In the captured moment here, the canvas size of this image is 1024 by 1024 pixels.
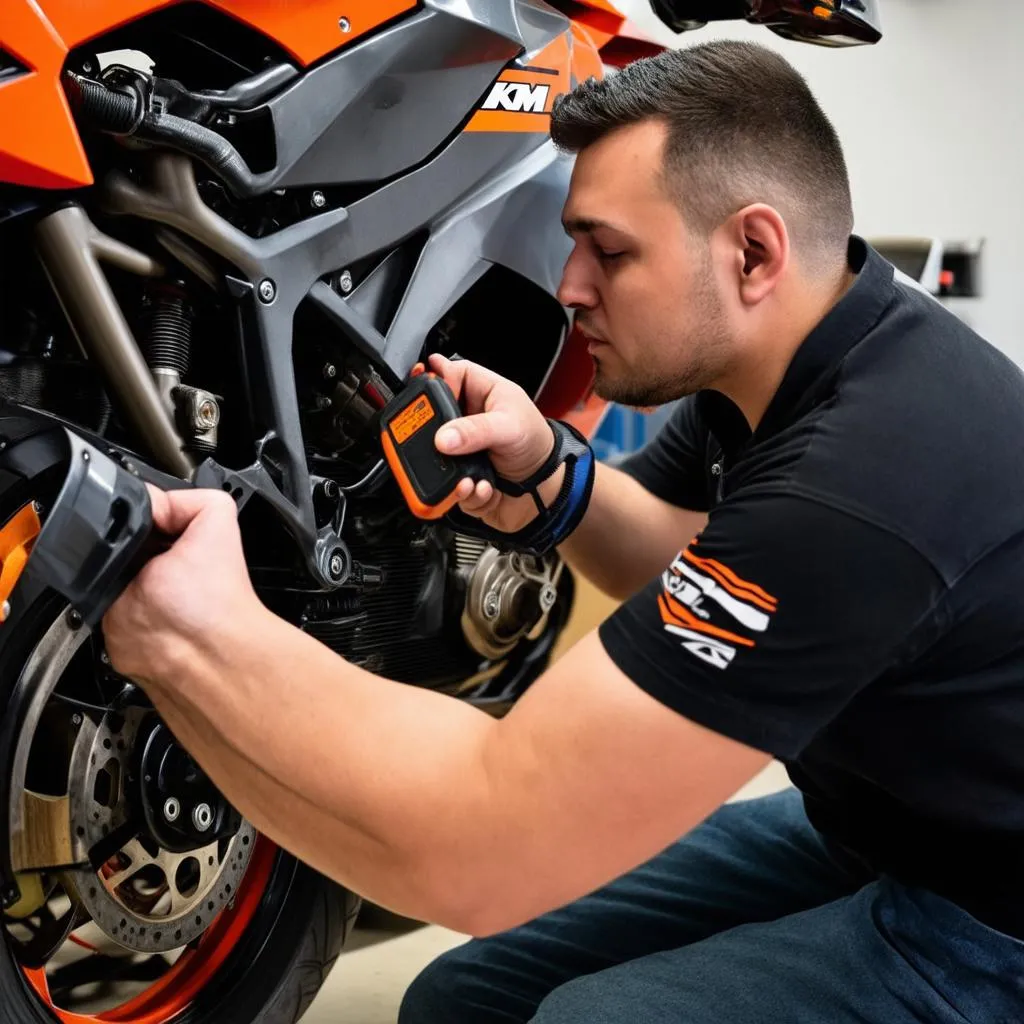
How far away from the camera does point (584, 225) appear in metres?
1.01

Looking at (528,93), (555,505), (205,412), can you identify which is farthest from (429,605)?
(528,93)

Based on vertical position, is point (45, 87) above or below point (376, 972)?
above

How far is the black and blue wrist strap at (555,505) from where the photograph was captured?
3.89 feet

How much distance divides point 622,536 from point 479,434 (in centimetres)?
42

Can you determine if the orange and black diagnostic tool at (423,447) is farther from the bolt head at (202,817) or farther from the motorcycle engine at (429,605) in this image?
the bolt head at (202,817)

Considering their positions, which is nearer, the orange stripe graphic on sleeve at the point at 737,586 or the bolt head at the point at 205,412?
the orange stripe graphic on sleeve at the point at 737,586

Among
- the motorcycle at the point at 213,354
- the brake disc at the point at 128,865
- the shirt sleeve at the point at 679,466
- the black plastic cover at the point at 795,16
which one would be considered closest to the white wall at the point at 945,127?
the black plastic cover at the point at 795,16

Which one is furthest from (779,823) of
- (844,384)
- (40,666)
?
(40,666)

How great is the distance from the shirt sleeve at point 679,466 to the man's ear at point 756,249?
0.48 meters

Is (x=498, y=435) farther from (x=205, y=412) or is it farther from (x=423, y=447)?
(x=205, y=412)

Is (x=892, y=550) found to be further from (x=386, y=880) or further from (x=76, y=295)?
(x=76, y=295)

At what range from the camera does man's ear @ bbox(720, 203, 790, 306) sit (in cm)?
94

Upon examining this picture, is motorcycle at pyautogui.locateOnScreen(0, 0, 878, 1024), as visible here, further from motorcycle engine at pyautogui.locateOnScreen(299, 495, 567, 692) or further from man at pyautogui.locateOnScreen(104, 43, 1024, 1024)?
man at pyautogui.locateOnScreen(104, 43, 1024, 1024)

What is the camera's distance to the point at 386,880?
2.69 feet
